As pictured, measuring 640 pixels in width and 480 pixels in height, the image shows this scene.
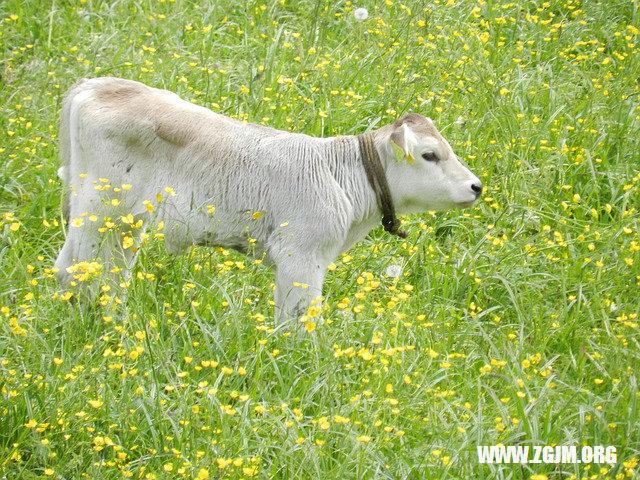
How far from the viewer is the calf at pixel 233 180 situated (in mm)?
5828

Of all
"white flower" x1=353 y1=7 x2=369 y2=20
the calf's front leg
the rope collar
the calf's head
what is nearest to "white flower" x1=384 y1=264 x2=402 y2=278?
the rope collar

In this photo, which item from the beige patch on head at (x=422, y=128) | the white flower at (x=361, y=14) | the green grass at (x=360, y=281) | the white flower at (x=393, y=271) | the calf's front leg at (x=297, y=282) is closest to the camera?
the green grass at (x=360, y=281)

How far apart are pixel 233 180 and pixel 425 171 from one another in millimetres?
1074

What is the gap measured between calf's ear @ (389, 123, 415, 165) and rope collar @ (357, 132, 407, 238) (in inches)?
6.5

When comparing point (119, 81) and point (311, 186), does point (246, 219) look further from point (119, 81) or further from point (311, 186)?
point (119, 81)

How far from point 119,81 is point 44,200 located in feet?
3.84

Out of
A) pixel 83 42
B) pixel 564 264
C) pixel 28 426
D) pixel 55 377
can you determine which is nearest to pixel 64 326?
pixel 55 377

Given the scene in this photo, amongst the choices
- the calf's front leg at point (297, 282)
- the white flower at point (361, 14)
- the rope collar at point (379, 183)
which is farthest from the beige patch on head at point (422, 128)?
the white flower at point (361, 14)

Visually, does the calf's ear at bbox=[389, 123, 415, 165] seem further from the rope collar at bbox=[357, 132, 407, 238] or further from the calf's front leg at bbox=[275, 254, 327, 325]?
the calf's front leg at bbox=[275, 254, 327, 325]

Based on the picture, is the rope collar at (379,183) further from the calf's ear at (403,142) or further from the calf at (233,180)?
the calf's ear at (403,142)

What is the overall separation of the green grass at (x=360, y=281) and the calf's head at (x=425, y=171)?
0.52 metres

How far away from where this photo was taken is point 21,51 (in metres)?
8.66

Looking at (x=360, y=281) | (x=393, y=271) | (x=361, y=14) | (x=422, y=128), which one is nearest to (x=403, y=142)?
(x=422, y=128)

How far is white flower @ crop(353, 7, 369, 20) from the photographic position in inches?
338
